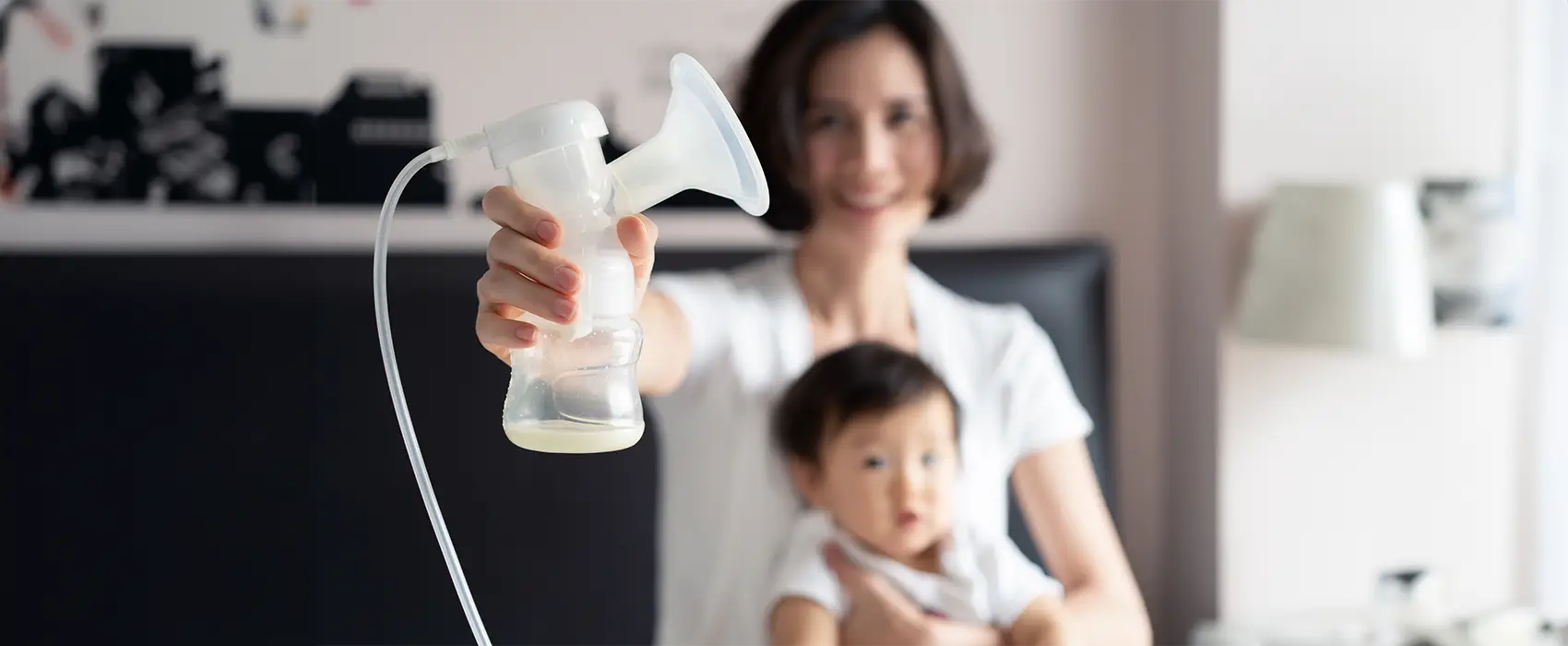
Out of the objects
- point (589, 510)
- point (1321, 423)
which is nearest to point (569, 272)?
point (589, 510)

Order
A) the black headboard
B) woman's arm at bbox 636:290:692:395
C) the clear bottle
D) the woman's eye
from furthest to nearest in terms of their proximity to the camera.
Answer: the black headboard → the woman's eye → woman's arm at bbox 636:290:692:395 → the clear bottle

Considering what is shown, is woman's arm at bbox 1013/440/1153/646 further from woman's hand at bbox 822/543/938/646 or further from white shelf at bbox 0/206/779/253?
white shelf at bbox 0/206/779/253

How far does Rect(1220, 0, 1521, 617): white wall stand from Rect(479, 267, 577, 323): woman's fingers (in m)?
1.42

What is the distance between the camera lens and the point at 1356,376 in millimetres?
1968

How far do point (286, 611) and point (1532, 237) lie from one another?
78.8 inches

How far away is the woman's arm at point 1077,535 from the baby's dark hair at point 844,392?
182 millimetres

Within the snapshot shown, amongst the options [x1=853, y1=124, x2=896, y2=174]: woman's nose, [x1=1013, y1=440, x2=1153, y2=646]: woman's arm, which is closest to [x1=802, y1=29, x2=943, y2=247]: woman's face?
[x1=853, y1=124, x2=896, y2=174]: woman's nose

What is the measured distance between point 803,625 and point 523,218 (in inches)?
27.1

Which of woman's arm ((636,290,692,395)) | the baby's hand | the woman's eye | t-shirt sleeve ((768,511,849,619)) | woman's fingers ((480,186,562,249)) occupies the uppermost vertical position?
the woman's eye

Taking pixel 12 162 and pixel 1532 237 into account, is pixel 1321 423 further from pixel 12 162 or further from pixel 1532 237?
pixel 12 162

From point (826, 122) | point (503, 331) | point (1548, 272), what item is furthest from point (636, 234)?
point (1548, 272)

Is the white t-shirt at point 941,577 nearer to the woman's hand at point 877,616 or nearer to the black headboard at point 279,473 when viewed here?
the woman's hand at point 877,616

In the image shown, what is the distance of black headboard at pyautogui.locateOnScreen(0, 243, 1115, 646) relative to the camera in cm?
160

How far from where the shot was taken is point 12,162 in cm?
170
